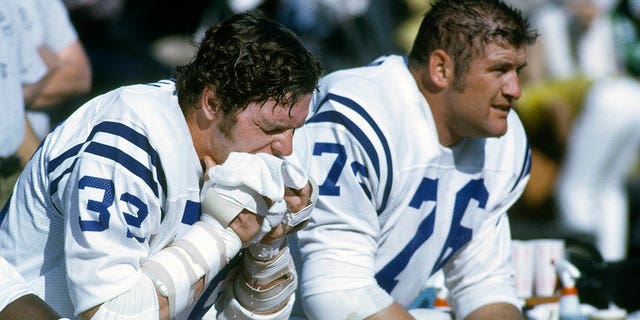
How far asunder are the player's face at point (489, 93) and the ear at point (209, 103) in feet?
3.76

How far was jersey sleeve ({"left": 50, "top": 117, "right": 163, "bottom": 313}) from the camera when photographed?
9.66ft

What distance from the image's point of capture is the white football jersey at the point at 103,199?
2.95m

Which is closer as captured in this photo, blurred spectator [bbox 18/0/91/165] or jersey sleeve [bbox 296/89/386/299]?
jersey sleeve [bbox 296/89/386/299]

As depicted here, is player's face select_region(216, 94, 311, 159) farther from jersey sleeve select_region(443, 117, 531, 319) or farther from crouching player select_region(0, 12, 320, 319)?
jersey sleeve select_region(443, 117, 531, 319)

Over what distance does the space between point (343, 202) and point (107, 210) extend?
1055 mm

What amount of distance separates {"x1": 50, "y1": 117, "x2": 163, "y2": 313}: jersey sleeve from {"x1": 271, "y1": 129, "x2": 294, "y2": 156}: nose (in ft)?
1.10

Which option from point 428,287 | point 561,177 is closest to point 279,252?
point 428,287

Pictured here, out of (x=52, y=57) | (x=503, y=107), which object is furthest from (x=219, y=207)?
(x=52, y=57)

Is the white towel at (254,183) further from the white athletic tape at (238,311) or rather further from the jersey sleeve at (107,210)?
the white athletic tape at (238,311)

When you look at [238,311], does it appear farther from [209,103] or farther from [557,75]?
[557,75]

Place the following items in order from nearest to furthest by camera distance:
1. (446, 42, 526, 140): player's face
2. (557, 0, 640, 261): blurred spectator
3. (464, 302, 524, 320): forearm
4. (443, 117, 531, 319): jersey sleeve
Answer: (446, 42, 526, 140): player's face < (464, 302, 524, 320): forearm < (443, 117, 531, 319): jersey sleeve < (557, 0, 640, 261): blurred spectator

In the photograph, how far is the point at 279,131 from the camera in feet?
10.4

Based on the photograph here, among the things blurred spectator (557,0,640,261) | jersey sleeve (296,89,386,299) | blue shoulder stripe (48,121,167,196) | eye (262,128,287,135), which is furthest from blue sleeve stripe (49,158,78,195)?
blurred spectator (557,0,640,261)

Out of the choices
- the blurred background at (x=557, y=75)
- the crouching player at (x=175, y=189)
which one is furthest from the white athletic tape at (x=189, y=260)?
the blurred background at (x=557, y=75)
